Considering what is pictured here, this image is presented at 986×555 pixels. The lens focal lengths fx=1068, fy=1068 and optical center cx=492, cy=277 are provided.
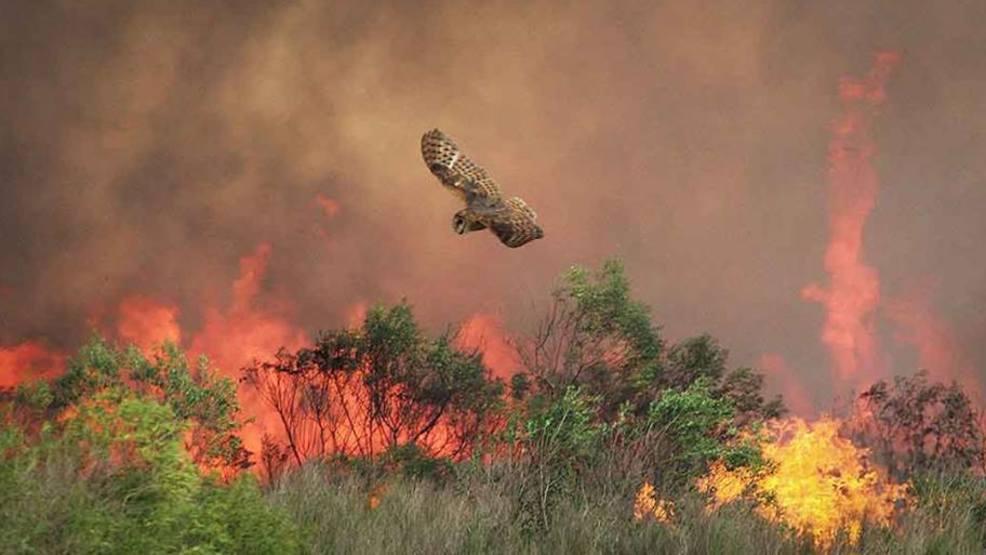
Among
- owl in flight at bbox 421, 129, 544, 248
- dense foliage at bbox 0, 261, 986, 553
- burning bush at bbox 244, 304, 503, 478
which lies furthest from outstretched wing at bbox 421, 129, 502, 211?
burning bush at bbox 244, 304, 503, 478

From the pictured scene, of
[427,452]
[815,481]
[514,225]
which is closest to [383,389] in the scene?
[427,452]

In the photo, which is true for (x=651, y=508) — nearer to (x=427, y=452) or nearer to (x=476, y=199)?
(x=476, y=199)

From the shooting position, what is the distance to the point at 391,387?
105 ft

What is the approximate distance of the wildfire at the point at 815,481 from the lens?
1712cm

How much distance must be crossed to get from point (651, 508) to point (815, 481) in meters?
13.4

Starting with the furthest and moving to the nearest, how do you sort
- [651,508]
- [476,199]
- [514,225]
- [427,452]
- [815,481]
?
[427,452] < [815,481] < [476,199] < [514,225] < [651,508]

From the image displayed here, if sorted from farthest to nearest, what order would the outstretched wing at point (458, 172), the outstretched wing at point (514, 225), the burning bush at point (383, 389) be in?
the burning bush at point (383, 389), the outstretched wing at point (458, 172), the outstretched wing at point (514, 225)

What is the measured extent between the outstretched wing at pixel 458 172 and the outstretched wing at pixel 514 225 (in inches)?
11.9

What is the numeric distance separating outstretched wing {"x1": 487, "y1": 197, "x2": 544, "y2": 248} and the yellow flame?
3846 millimetres

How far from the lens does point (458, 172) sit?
53.5 feet

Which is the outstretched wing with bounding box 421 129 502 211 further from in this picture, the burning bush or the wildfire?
the burning bush

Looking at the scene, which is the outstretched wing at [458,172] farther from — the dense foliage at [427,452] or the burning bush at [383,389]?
the burning bush at [383,389]

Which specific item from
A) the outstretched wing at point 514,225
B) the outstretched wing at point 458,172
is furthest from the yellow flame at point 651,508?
the outstretched wing at point 458,172

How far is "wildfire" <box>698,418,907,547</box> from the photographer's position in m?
17.1
